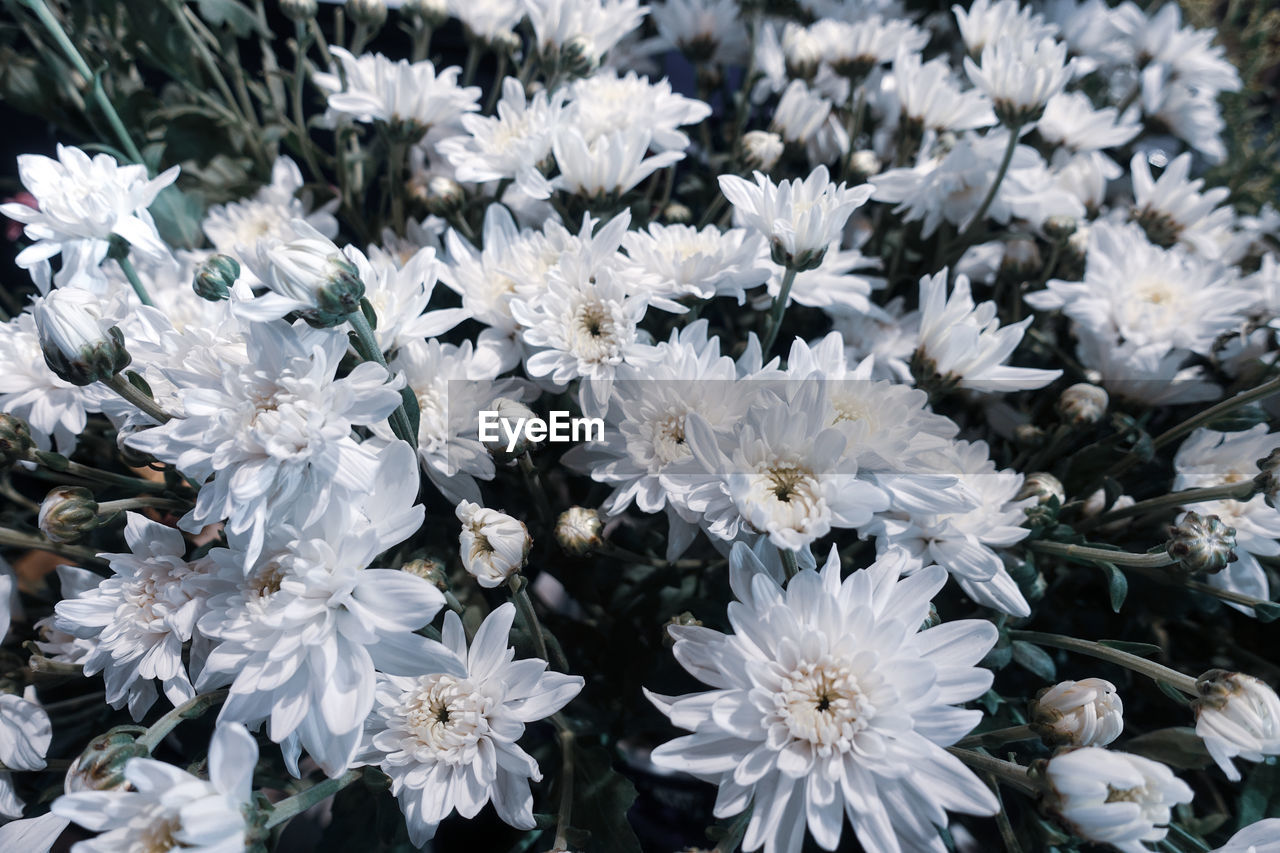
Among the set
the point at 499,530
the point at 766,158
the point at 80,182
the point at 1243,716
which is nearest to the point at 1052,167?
the point at 766,158

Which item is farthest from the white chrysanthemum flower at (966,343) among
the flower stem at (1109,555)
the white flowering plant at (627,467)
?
the flower stem at (1109,555)

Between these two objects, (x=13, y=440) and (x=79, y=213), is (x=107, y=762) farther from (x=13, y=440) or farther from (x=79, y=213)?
(x=79, y=213)

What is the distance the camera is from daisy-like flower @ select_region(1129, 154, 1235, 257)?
26.8 inches

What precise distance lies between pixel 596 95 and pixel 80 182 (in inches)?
14.2

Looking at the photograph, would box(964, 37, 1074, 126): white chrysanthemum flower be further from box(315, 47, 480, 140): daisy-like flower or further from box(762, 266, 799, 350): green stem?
box(315, 47, 480, 140): daisy-like flower

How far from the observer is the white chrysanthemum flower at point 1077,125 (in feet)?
2.30

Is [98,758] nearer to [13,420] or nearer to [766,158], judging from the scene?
[13,420]

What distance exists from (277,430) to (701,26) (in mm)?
647

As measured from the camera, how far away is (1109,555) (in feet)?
1.45

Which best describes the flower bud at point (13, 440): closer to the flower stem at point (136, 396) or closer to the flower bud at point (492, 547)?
the flower stem at point (136, 396)

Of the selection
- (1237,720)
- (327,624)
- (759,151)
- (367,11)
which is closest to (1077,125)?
(759,151)

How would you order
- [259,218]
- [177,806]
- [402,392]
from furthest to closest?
[259,218], [402,392], [177,806]

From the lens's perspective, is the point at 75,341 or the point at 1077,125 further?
the point at 1077,125

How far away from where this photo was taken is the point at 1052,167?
28.8 inches
